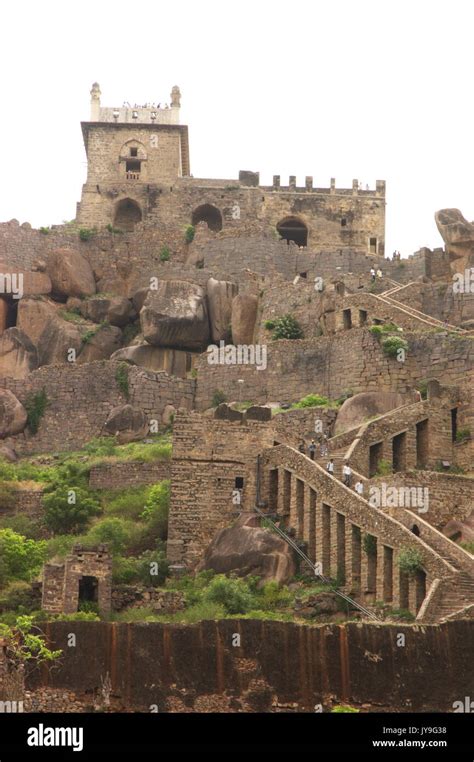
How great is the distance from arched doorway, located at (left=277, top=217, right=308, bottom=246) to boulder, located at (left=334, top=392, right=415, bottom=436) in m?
23.5

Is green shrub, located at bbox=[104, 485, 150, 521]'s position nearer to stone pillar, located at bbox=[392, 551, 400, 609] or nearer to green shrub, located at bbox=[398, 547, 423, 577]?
stone pillar, located at bbox=[392, 551, 400, 609]

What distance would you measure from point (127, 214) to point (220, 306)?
13.5 meters

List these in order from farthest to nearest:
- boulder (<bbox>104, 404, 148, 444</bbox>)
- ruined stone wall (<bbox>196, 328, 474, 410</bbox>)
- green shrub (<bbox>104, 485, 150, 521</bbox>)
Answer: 1. boulder (<bbox>104, 404, 148, 444</bbox>)
2. ruined stone wall (<bbox>196, 328, 474, 410</bbox>)
3. green shrub (<bbox>104, 485, 150, 521</bbox>)

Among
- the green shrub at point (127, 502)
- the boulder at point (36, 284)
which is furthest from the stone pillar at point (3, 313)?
the green shrub at point (127, 502)

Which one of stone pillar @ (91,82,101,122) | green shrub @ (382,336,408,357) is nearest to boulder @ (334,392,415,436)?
green shrub @ (382,336,408,357)

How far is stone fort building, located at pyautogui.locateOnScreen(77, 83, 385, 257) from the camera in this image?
279 ft

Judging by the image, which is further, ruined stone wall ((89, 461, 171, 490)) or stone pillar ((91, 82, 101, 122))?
stone pillar ((91, 82, 101, 122))

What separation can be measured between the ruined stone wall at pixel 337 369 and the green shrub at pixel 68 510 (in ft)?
32.6

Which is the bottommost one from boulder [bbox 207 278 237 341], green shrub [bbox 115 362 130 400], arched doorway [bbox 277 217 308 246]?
Result: green shrub [bbox 115 362 130 400]

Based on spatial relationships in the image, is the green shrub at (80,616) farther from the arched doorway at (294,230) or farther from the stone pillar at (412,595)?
the arched doorway at (294,230)

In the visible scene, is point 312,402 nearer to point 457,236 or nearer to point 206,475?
point 206,475

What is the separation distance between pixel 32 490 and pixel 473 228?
23.6 metres

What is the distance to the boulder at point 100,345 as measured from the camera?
75188 mm
